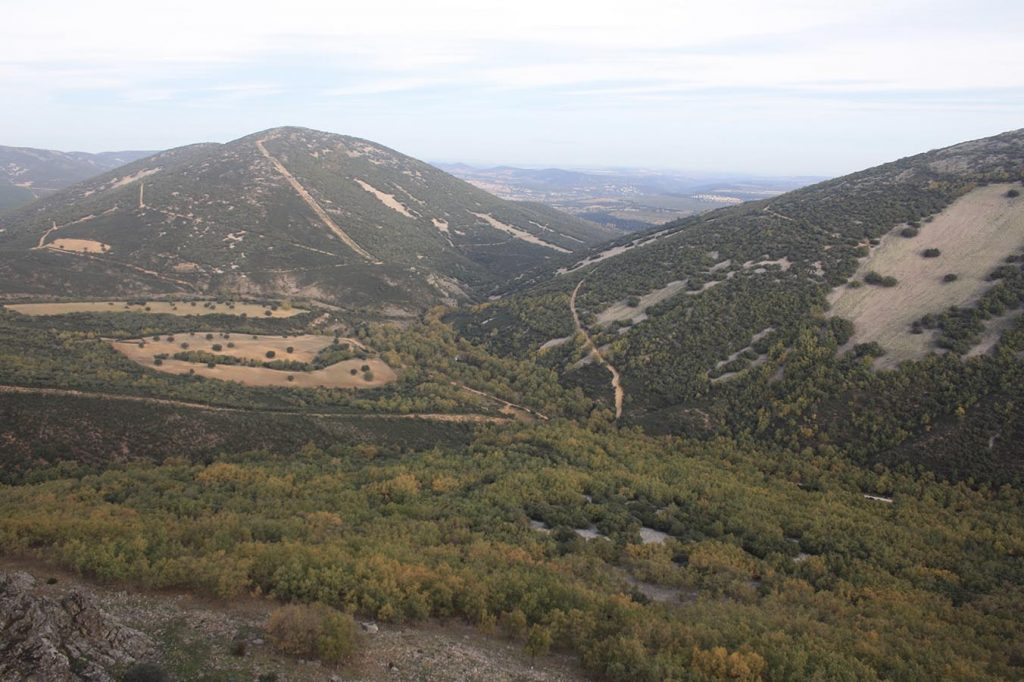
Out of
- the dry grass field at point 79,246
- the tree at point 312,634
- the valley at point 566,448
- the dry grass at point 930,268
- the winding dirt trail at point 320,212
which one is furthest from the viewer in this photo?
the winding dirt trail at point 320,212

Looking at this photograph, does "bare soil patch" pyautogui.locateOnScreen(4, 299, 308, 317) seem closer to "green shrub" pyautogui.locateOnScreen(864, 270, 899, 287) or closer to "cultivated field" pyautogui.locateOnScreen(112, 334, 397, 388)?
"cultivated field" pyautogui.locateOnScreen(112, 334, 397, 388)

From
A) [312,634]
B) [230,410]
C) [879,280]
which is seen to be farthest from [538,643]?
[879,280]

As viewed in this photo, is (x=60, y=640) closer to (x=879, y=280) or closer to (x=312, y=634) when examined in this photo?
(x=312, y=634)

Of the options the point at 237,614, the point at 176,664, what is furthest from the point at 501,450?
the point at 176,664

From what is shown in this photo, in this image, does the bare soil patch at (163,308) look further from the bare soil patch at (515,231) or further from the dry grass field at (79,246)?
the bare soil patch at (515,231)

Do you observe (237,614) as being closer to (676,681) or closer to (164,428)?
(676,681)

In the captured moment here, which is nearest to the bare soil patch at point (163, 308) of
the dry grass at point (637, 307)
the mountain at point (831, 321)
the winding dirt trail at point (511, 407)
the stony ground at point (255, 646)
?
the mountain at point (831, 321)
